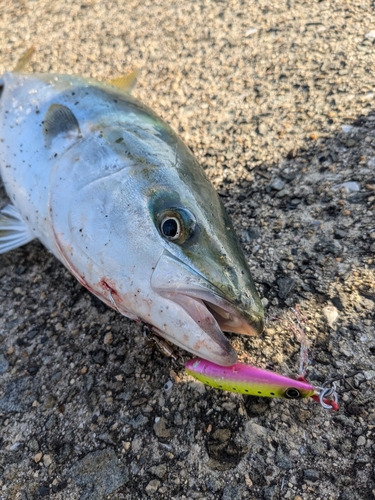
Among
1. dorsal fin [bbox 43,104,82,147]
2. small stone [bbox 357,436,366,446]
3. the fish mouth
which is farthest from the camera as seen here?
dorsal fin [bbox 43,104,82,147]

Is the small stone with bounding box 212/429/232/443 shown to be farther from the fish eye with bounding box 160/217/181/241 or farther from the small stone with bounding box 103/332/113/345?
the fish eye with bounding box 160/217/181/241

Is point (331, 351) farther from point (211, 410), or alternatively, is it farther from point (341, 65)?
point (341, 65)

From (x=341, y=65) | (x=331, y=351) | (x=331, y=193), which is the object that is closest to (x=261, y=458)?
(x=331, y=351)

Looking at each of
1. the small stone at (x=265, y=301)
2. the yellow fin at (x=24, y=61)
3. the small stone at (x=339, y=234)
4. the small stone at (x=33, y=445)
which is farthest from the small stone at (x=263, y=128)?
the small stone at (x=33, y=445)

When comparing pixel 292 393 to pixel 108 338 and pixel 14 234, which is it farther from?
pixel 14 234

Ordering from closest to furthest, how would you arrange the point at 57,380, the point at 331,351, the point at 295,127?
the point at 331,351, the point at 57,380, the point at 295,127

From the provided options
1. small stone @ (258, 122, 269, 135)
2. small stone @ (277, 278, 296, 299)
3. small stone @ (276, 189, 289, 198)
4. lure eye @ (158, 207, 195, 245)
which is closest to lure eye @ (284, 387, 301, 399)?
small stone @ (277, 278, 296, 299)
